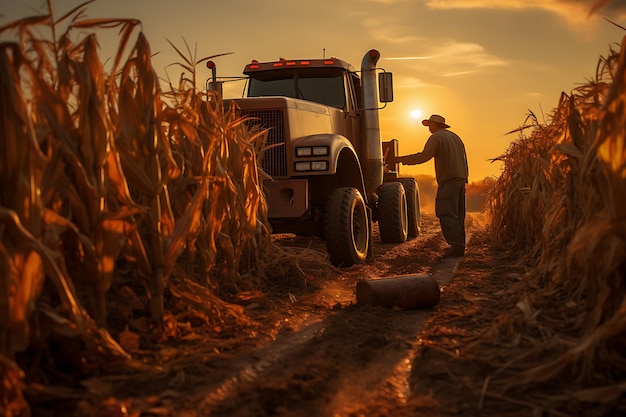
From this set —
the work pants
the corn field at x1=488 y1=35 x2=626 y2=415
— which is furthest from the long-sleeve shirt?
the corn field at x1=488 y1=35 x2=626 y2=415

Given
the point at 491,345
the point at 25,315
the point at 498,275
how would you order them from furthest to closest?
the point at 498,275 < the point at 491,345 < the point at 25,315

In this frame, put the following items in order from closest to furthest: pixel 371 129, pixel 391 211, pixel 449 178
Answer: pixel 449 178
pixel 371 129
pixel 391 211

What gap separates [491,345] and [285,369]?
4.12 feet

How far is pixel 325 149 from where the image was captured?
24.6 ft

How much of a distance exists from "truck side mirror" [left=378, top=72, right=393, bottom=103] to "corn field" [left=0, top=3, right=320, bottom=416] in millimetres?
4736

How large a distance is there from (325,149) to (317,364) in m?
4.25

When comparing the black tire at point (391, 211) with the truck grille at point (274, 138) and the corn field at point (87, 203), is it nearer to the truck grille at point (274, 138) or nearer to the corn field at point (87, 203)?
the truck grille at point (274, 138)

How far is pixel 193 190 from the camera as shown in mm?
Answer: 4836

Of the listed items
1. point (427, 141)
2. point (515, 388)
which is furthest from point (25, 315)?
point (427, 141)

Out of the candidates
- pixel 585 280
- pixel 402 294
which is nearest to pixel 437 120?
pixel 402 294

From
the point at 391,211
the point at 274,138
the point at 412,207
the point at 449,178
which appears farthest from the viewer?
the point at 412,207

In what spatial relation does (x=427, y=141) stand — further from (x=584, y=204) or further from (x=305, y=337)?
(x=305, y=337)

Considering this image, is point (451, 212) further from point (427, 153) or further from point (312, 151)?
point (312, 151)

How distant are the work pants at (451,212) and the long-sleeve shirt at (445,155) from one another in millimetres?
114
